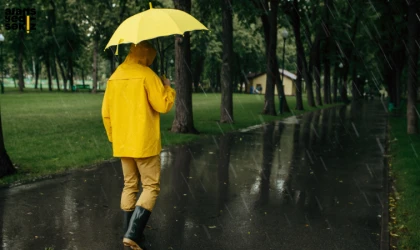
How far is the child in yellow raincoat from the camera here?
13.6 ft

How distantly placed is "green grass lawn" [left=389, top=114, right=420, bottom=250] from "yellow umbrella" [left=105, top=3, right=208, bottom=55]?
3.19 meters

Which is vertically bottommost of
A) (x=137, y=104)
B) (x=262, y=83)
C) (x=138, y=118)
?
(x=138, y=118)

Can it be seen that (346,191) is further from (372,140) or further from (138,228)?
(372,140)

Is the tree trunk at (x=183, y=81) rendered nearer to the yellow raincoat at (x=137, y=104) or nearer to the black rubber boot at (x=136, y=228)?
the yellow raincoat at (x=137, y=104)

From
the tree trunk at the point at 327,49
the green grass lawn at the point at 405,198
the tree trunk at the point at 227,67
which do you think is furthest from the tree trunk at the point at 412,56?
the tree trunk at the point at 327,49

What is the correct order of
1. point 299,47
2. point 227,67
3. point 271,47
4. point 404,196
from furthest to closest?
point 299,47 < point 271,47 < point 227,67 < point 404,196

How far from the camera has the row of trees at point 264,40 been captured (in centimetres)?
1436

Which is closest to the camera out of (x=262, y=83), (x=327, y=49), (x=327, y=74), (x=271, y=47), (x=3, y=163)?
(x=3, y=163)

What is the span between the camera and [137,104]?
13.6 feet

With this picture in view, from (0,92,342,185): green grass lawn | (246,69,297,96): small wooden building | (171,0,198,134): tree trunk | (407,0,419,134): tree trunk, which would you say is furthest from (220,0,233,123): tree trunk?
(246,69,297,96): small wooden building

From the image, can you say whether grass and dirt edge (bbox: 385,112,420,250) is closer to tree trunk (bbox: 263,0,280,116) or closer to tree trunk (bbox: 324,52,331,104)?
tree trunk (bbox: 263,0,280,116)

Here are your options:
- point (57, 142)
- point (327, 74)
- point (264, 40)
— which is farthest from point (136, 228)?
point (327, 74)

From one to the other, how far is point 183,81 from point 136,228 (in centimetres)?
960

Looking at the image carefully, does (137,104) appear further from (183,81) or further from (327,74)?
(327,74)
